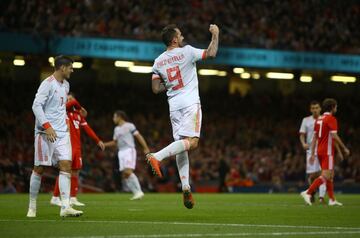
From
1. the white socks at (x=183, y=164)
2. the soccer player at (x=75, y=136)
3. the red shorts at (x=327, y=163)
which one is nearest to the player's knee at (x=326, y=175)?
the red shorts at (x=327, y=163)

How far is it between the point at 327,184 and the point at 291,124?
21984 millimetres

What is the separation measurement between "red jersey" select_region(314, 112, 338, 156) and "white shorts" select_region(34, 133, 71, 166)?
668 centimetres

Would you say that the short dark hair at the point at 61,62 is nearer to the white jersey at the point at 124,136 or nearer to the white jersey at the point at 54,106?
the white jersey at the point at 54,106

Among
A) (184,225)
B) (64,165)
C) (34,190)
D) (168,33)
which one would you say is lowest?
(184,225)

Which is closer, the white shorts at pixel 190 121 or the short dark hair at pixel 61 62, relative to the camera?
the short dark hair at pixel 61 62

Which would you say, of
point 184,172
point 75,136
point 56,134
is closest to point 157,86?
point 184,172

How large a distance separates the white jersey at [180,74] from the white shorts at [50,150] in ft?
5.36

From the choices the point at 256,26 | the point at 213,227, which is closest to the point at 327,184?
the point at 213,227

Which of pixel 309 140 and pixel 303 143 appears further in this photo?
pixel 309 140

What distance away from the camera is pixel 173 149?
1148 cm

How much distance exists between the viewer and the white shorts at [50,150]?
1150 cm

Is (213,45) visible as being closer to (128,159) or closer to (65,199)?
(65,199)

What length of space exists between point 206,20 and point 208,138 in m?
4.99

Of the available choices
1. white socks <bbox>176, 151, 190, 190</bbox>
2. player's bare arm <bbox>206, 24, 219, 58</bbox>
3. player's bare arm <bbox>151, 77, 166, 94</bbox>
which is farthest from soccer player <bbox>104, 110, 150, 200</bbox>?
player's bare arm <bbox>206, 24, 219, 58</bbox>
